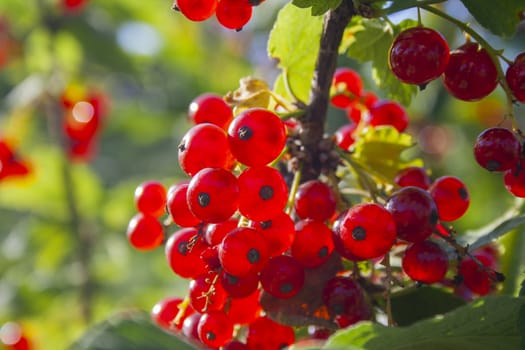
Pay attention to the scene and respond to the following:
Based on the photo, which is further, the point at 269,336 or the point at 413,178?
the point at 413,178

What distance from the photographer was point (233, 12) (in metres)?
1.63

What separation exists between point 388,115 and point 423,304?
57cm

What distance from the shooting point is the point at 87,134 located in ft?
16.6

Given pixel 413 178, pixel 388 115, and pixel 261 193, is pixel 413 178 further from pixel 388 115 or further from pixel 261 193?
pixel 261 193

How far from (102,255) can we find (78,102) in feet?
3.55

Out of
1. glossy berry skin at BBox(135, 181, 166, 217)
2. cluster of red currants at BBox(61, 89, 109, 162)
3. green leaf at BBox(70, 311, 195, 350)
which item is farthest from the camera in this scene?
cluster of red currants at BBox(61, 89, 109, 162)

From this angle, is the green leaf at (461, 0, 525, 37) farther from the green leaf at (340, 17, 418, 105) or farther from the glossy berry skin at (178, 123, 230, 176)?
the glossy berry skin at (178, 123, 230, 176)

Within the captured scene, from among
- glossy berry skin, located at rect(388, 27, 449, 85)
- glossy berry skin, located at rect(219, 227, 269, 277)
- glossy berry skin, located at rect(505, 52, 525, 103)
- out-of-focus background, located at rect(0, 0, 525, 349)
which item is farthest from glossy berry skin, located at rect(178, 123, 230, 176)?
out-of-focus background, located at rect(0, 0, 525, 349)

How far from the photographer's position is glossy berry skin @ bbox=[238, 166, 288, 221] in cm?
156

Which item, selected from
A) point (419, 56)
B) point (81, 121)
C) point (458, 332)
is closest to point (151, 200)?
point (419, 56)

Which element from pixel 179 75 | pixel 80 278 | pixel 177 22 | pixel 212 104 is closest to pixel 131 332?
pixel 212 104

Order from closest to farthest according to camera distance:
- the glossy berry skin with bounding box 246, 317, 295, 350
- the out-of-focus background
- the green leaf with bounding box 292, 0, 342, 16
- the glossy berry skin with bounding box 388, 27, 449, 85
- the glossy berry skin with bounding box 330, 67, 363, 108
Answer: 1. the green leaf with bounding box 292, 0, 342, 16
2. the glossy berry skin with bounding box 388, 27, 449, 85
3. the glossy berry skin with bounding box 246, 317, 295, 350
4. the glossy berry skin with bounding box 330, 67, 363, 108
5. the out-of-focus background

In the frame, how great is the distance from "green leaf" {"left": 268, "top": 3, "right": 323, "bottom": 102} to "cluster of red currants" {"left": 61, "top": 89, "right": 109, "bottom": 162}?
10.5 feet

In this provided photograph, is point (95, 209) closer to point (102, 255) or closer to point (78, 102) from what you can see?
point (102, 255)
